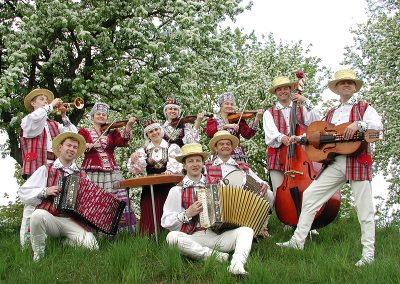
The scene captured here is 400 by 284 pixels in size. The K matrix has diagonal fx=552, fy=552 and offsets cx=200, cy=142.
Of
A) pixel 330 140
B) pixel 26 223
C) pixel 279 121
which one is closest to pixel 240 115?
pixel 279 121

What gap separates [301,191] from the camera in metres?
6.75

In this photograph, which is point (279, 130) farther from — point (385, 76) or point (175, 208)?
point (385, 76)

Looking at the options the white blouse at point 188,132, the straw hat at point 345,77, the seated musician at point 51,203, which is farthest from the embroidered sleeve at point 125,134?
the straw hat at point 345,77

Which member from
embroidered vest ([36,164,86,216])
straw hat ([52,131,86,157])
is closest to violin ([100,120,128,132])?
straw hat ([52,131,86,157])

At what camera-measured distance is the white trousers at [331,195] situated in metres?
5.89

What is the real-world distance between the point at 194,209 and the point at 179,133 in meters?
2.20

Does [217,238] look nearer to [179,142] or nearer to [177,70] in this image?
[179,142]

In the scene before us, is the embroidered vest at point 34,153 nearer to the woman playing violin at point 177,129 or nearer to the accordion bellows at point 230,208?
the woman playing violin at point 177,129

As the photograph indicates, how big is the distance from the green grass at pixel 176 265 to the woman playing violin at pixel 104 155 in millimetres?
1248

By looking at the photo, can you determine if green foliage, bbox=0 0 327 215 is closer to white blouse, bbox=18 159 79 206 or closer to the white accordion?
white blouse, bbox=18 159 79 206

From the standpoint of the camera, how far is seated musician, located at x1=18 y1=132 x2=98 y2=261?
603 centimetres

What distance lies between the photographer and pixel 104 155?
25.2ft

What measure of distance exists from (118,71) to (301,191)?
5.56m

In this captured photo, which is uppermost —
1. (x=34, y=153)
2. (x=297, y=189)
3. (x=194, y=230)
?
(x=34, y=153)
